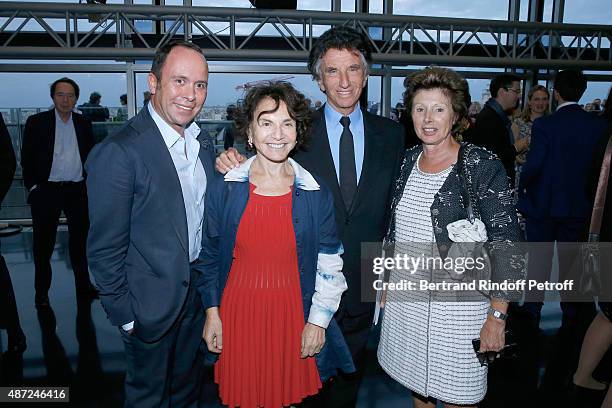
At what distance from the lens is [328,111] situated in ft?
6.81

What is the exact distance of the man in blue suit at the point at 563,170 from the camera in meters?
3.44

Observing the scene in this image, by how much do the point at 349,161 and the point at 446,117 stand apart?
Result: 0.46 m

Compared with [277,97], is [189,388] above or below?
below

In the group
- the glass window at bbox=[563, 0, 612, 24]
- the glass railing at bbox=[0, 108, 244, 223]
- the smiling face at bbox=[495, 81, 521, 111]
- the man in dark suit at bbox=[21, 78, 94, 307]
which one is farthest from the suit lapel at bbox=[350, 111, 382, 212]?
the glass window at bbox=[563, 0, 612, 24]

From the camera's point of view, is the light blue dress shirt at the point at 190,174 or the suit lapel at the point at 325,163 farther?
the suit lapel at the point at 325,163

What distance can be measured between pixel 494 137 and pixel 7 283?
362 cm

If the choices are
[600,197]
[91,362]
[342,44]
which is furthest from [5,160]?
[600,197]

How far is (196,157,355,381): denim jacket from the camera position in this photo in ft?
5.58

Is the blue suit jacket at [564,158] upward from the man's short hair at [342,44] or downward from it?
downward

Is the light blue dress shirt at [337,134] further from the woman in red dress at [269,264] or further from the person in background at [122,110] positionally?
the person in background at [122,110]

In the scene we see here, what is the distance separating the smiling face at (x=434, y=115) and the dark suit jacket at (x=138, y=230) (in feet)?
3.11

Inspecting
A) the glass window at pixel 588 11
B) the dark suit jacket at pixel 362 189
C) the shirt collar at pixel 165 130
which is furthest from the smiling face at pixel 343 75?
the glass window at pixel 588 11

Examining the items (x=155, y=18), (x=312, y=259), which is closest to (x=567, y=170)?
(x=312, y=259)

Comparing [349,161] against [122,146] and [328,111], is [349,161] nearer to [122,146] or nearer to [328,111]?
[328,111]
